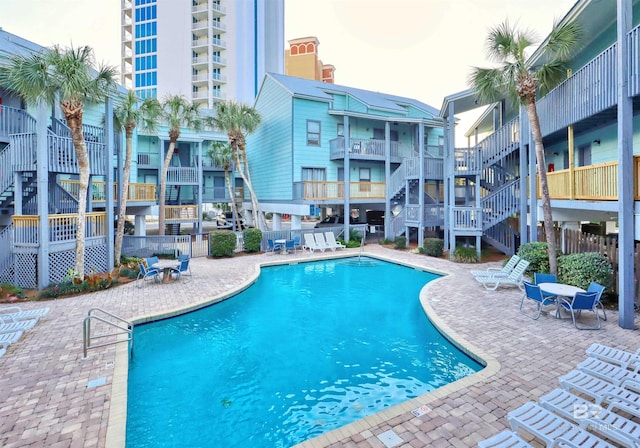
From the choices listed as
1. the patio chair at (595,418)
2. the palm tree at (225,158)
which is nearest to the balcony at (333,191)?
the palm tree at (225,158)

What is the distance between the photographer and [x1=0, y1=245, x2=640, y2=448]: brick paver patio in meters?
4.65

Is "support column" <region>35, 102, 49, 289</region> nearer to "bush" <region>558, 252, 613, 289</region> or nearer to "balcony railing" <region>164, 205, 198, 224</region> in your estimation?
"balcony railing" <region>164, 205, 198, 224</region>

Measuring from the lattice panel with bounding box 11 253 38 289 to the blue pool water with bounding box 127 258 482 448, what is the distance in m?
6.11

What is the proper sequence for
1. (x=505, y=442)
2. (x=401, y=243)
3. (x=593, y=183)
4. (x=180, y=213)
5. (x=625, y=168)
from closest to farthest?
(x=505, y=442)
(x=625, y=168)
(x=593, y=183)
(x=401, y=243)
(x=180, y=213)

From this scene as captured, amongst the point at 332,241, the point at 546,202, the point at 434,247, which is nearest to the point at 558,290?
the point at 546,202

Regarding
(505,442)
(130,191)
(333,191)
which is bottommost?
(505,442)

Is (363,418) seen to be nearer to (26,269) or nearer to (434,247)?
(26,269)

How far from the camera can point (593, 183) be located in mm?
10492

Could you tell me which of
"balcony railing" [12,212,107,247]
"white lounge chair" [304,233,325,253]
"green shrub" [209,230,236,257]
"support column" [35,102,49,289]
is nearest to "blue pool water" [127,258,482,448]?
"support column" [35,102,49,289]

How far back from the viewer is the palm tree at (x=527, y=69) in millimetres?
11261

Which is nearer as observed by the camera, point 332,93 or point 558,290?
point 558,290

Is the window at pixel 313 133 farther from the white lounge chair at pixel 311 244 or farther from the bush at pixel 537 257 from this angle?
the bush at pixel 537 257

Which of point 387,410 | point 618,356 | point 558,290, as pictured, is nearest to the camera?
point 387,410

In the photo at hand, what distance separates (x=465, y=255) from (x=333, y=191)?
373 inches
